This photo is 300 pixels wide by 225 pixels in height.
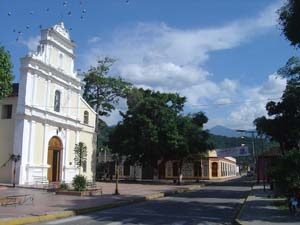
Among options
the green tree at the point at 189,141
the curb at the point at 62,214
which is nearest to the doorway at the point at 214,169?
the green tree at the point at 189,141

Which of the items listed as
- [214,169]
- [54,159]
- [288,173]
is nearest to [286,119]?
[288,173]

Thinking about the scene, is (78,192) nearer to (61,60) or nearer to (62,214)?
(62,214)

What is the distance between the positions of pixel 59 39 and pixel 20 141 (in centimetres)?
1138

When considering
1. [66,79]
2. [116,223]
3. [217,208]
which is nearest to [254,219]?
[116,223]

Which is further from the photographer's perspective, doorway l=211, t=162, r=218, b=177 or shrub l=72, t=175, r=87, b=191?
doorway l=211, t=162, r=218, b=177

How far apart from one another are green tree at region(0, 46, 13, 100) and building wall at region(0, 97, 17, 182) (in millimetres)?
18086

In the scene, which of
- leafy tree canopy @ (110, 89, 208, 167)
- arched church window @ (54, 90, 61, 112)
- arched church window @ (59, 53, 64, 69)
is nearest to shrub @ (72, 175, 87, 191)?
Result: arched church window @ (54, 90, 61, 112)

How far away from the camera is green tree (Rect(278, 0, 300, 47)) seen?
1869 centimetres

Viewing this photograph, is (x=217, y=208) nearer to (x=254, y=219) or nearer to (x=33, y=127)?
(x=254, y=219)

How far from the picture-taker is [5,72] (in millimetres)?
21969

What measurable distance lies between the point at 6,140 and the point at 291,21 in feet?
93.1

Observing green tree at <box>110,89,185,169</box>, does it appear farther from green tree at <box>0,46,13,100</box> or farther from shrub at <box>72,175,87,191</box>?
green tree at <box>0,46,13,100</box>

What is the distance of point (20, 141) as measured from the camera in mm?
39438

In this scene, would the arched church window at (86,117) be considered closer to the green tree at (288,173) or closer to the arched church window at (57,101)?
the arched church window at (57,101)
